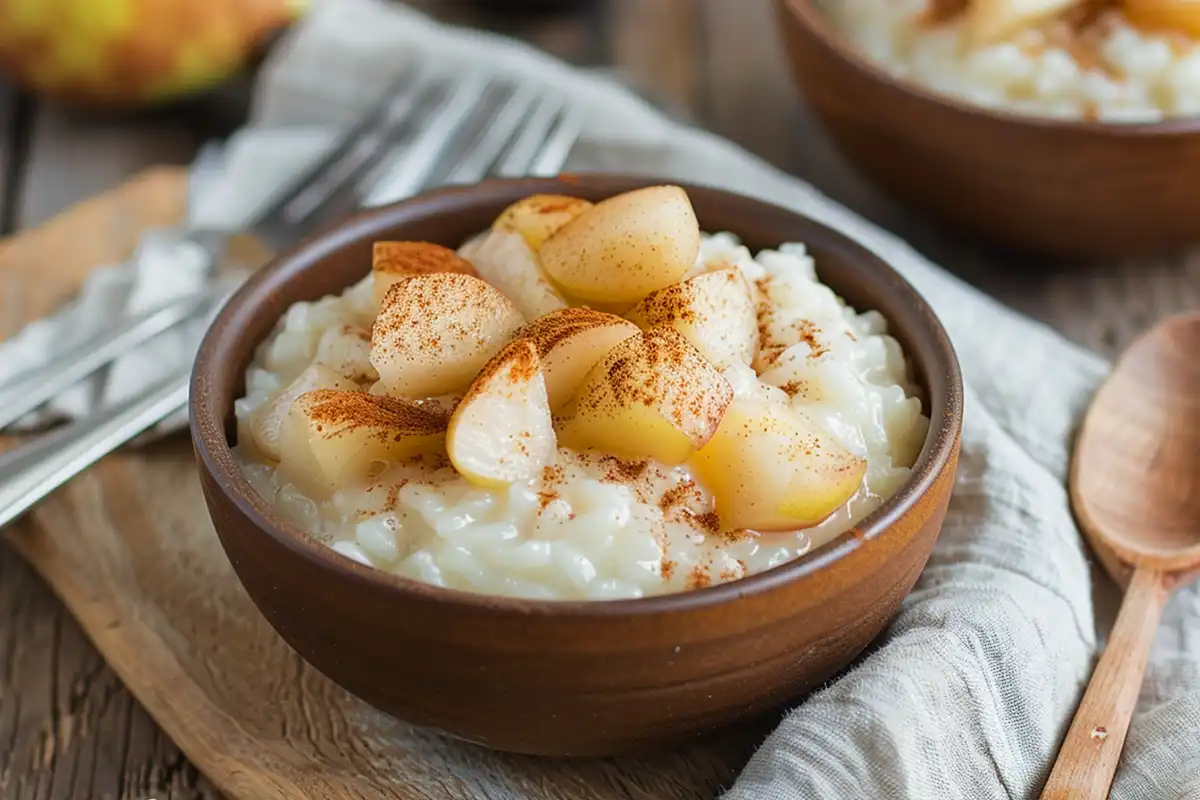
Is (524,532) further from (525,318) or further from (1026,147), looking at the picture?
(1026,147)

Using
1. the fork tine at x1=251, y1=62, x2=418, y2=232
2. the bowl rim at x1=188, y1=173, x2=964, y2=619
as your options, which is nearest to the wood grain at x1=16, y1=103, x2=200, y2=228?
the fork tine at x1=251, y1=62, x2=418, y2=232

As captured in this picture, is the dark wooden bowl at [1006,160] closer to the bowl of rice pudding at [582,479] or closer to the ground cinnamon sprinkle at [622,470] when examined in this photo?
the bowl of rice pudding at [582,479]

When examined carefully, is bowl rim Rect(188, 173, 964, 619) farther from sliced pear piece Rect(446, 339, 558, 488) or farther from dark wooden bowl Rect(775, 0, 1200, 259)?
dark wooden bowl Rect(775, 0, 1200, 259)

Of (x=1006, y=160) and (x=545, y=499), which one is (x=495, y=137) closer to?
(x=1006, y=160)

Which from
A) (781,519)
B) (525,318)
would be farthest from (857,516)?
(525,318)

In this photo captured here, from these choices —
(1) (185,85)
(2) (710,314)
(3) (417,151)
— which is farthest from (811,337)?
(1) (185,85)

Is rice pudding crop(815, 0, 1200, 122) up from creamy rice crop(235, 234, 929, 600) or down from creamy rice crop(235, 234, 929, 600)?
up

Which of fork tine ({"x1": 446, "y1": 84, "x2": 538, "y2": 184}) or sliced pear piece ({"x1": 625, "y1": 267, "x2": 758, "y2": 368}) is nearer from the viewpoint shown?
sliced pear piece ({"x1": 625, "y1": 267, "x2": 758, "y2": 368})

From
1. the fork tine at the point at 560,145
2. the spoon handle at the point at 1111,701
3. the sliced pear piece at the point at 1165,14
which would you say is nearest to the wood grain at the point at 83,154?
the fork tine at the point at 560,145
